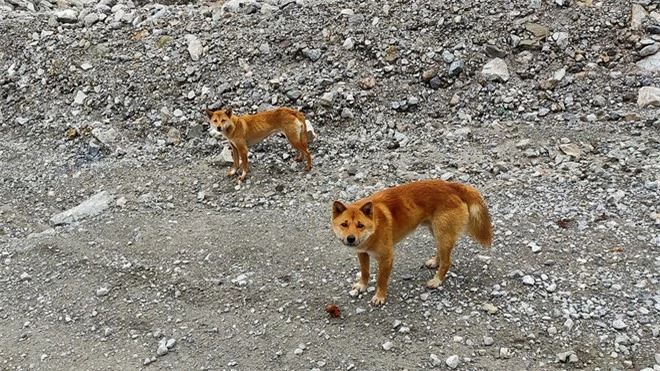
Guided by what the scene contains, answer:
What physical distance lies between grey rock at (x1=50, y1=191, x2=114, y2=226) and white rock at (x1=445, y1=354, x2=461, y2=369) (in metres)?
5.69

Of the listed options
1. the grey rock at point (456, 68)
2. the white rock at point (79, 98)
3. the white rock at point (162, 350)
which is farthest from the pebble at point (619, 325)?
the white rock at point (79, 98)

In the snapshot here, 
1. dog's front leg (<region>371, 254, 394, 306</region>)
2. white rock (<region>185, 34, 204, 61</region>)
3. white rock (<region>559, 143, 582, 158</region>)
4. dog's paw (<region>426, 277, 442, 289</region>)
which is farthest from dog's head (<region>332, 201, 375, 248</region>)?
white rock (<region>185, 34, 204, 61</region>)

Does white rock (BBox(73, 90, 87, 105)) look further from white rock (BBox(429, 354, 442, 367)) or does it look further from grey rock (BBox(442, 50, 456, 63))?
white rock (BBox(429, 354, 442, 367))

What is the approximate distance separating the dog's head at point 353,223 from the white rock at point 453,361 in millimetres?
1372

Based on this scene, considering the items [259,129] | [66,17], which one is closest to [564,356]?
[259,129]

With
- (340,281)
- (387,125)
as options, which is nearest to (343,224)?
(340,281)

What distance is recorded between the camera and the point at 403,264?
24.0 feet

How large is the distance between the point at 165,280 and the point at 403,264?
2.88 metres

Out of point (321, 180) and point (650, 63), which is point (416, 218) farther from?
point (650, 63)

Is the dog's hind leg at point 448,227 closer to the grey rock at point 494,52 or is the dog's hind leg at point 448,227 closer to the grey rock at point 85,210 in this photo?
the grey rock at point 494,52

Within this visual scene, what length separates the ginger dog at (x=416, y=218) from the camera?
20.7 ft

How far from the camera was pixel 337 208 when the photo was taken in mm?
6180

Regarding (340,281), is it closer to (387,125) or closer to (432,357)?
(432,357)

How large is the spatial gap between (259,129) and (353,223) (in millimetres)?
4007
